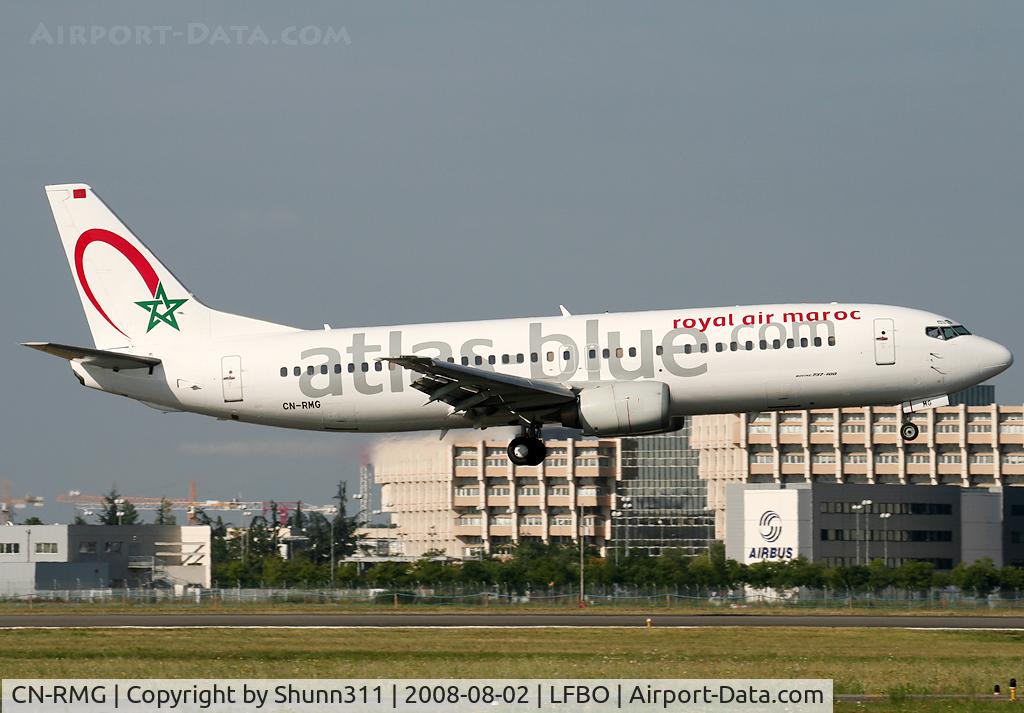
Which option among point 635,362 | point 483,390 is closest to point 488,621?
point 483,390

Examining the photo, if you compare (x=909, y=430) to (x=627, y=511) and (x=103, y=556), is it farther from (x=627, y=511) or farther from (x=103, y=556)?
(x=627, y=511)

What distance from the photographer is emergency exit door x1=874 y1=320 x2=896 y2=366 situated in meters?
50.8

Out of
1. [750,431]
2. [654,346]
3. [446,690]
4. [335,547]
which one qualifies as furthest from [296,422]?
[750,431]

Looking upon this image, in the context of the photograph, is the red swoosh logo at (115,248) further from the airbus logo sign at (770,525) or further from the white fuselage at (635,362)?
the airbus logo sign at (770,525)

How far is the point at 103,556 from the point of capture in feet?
454

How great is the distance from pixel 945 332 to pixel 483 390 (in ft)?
51.1

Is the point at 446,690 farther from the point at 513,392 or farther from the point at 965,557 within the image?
the point at 965,557

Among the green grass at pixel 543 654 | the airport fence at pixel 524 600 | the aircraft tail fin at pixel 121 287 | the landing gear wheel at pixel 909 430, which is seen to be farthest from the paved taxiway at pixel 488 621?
the aircraft tail fin at pixel 121 287

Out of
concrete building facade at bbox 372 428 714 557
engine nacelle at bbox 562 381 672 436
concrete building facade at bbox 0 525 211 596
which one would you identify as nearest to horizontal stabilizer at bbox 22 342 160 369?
engine nacelle at bbox 562 381 672 436

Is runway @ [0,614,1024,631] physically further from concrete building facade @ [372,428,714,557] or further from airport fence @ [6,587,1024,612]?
concrete building facade @ [372,428,714,557]

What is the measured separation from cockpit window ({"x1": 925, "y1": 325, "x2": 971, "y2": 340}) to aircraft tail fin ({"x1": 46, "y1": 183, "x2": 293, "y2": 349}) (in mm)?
22631

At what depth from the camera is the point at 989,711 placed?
3222cm

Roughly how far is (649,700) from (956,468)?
162 m

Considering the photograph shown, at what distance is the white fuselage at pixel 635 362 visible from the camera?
167ft
